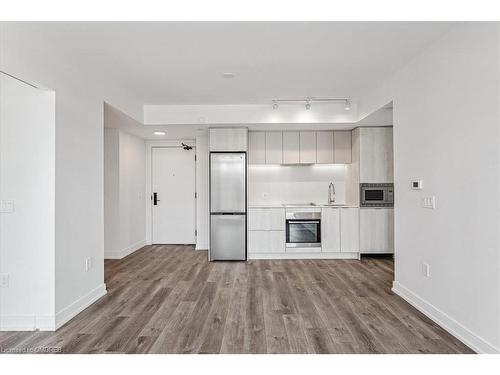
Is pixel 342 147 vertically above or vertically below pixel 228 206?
above

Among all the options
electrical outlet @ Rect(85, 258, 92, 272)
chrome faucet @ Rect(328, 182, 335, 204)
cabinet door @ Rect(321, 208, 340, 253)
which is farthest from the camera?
chrome faucet @ Rect(328, 182, 335, 204)

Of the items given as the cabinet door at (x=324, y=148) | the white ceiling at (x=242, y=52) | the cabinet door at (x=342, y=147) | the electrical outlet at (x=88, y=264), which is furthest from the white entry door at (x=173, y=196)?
the electrical outlet at (x=88, y=264)

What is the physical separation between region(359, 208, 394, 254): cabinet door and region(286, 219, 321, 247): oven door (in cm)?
76

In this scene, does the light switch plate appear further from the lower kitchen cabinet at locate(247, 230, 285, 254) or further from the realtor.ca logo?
→ the lower kitchen cabinet at locate(247, 230, 285, 254)

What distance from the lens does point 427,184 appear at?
301 centimetres

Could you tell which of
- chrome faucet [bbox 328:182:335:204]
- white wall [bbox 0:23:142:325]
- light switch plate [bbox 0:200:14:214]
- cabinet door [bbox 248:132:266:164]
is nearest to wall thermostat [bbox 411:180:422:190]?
chrome faucet [bbox 328:182:335:204]

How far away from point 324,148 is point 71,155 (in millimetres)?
4102

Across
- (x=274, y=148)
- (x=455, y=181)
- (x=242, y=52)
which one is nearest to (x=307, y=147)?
(x=274, y=148)

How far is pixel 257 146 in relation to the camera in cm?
581

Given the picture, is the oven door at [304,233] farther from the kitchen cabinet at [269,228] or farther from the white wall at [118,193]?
the white wall at [118,193]

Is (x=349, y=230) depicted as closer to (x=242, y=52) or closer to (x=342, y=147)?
(x=342, y=147)

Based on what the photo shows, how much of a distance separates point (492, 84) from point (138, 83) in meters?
3.63

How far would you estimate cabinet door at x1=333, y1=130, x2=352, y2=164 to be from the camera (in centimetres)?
575

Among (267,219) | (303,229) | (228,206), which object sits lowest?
(303,229)
